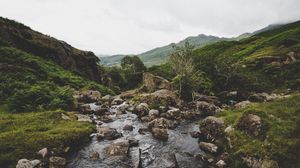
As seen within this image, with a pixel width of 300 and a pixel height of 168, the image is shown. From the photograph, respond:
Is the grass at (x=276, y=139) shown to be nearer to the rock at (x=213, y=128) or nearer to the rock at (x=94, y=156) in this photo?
the rock at (x=213, y=128)

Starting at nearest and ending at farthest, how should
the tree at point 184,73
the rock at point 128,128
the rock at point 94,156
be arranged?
the rock at point 94,156
the rock at point 128,128
the tree at point 184,73

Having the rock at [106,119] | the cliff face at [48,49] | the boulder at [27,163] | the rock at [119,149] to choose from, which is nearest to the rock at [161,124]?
the rock at [106,119]

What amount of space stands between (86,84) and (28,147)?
1989 inches

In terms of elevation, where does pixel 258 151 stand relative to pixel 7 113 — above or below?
below

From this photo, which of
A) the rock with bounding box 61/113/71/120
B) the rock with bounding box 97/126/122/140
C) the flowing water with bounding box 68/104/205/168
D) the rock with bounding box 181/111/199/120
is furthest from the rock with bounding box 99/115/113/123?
the rock with bounding box 181/111/199/120

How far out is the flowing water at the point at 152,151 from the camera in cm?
2269

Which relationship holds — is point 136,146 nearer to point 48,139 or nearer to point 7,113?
point 48,139

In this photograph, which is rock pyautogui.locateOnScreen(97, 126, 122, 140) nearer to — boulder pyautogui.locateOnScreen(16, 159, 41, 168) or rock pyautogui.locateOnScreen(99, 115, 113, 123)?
rock pyautogui.locateOnScreen(99, 115, 113, 123)

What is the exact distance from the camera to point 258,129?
2420 centimetres

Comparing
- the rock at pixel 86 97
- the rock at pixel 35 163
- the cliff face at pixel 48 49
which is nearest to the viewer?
the rock at pixel 35 163

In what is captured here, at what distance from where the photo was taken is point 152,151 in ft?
85.4

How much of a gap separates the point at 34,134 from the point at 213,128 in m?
20.5

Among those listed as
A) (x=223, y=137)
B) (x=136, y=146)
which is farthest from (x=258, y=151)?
(x=136, y=146)

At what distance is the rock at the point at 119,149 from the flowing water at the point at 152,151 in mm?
662
